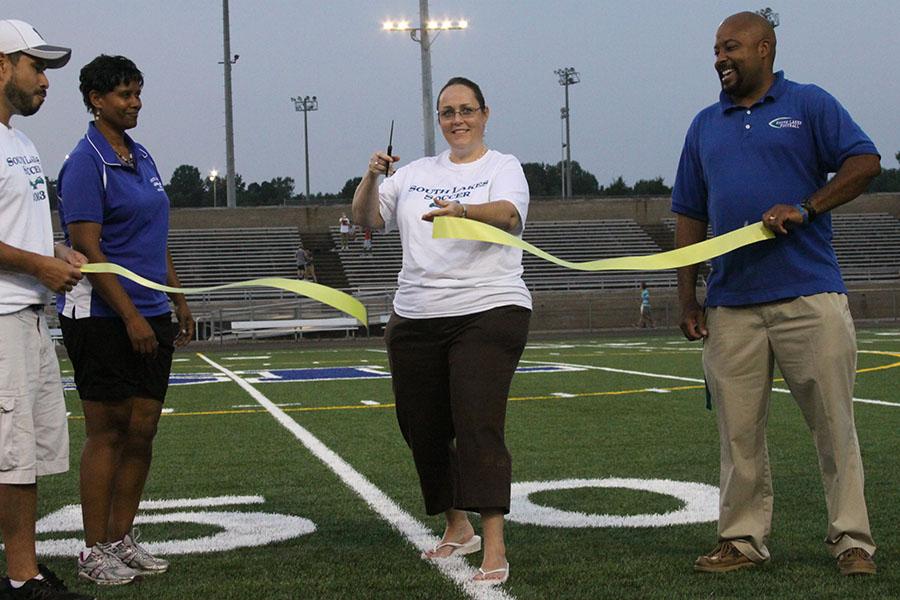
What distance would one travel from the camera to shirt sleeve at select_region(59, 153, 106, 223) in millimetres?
4531

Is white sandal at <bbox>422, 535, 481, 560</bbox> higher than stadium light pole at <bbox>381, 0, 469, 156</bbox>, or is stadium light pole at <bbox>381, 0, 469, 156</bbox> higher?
stadium light pole at <bbox>381, 0, 469, 156</bbox>

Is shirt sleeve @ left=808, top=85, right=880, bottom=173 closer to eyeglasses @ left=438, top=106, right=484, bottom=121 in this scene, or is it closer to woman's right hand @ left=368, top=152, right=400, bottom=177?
eyeglasses @ left=438, top=106, right=484, bottom=121

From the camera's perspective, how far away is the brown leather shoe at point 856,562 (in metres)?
4.37

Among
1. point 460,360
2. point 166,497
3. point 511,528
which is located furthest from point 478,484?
point 166,497

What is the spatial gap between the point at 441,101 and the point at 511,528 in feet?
6.25

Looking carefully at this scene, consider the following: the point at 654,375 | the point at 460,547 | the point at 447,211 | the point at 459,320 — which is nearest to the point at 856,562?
the point at 460,547

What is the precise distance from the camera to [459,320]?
468 centimetres

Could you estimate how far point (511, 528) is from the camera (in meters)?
5.44

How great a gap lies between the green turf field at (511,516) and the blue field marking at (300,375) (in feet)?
9.57

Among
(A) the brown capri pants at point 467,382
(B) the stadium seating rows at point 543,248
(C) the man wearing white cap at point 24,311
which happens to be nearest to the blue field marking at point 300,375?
(A) the brown capri pants at point 467,382

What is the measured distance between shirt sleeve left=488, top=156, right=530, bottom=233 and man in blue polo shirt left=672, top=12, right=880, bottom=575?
713mm

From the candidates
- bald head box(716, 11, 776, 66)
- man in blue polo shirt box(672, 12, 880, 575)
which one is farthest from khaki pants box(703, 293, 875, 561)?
bald head box(716, 11, 776, 66)

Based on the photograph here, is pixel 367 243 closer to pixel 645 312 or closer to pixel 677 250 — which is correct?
pixel 645 312

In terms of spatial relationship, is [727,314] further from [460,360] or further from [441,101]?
[441,101]
